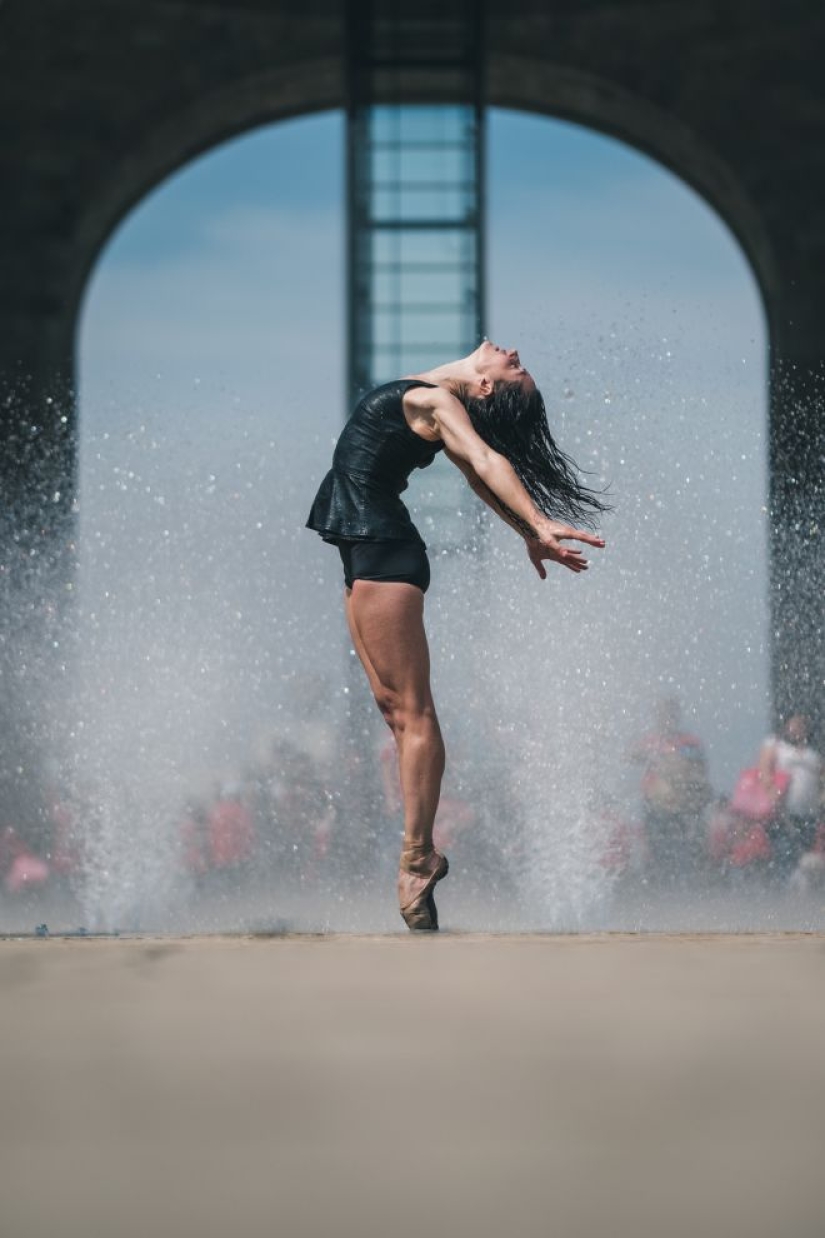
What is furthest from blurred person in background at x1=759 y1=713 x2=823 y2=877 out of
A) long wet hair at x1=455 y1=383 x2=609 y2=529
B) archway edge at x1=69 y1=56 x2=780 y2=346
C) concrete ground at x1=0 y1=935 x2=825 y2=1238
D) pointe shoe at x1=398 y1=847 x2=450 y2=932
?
archway edge at x1=69 y1=56 x2=780 y2=346

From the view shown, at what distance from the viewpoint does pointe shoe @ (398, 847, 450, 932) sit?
3.53m

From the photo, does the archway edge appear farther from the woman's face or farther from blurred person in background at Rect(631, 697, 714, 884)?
the woman's face

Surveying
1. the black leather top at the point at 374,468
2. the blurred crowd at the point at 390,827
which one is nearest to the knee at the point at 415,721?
the black leather top at the point at 374,468

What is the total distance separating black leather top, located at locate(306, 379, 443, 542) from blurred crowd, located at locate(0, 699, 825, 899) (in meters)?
2.94

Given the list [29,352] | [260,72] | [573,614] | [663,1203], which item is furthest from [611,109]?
[663,1203]

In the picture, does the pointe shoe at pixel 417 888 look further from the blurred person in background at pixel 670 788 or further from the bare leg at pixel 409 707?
the blurred person in background at pixel 670 788

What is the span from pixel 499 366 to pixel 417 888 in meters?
1.13

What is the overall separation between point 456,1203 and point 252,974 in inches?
41.2

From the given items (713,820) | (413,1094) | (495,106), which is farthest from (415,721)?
(495,106)

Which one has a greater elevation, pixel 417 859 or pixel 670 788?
pixel 417 859

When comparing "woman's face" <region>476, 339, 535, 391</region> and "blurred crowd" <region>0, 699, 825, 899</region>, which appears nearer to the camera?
"woman's face" <region>476, 339, 535, 391</region>

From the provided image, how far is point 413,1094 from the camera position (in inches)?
83.3

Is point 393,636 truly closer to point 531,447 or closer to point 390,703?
point 390,703

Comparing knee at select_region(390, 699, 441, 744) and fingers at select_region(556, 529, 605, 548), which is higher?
fingers at select_region(556, 529, 605, 548)
